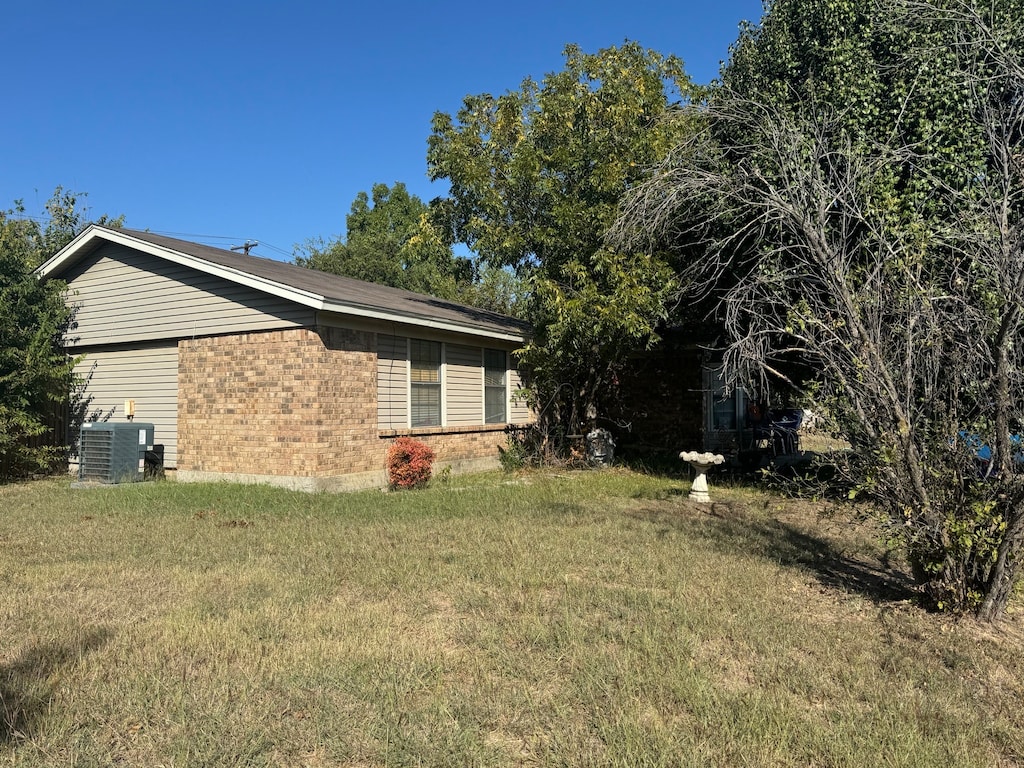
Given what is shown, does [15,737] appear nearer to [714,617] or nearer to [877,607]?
[714,617]

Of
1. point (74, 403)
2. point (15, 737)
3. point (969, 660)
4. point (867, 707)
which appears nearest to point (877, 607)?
point (969, 660)

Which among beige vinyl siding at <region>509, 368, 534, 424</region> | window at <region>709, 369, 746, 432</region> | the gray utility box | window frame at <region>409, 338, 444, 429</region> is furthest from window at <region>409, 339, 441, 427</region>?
window at <region>709, 369, 746, 432</region>

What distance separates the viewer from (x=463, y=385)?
42.2 feet

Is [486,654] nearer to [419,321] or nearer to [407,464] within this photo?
[407,464]

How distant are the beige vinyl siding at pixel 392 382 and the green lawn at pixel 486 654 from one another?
412cm

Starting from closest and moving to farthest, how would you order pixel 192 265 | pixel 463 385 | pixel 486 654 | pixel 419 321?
1. pixel 486 654
2. pixel 192 265
3. pixel 419 321
4. pixel 463 385

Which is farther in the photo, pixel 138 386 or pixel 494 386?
pixel 494 386

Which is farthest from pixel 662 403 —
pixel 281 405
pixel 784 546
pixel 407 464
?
pixel 784 546

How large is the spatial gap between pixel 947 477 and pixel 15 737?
507cm

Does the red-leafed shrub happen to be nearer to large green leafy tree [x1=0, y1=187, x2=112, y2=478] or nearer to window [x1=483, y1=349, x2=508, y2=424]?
window [x1=483, y1=349, x2=508, y2=424]

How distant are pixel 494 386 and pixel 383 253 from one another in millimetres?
23236

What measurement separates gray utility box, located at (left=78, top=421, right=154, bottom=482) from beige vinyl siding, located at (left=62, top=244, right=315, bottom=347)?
1.61m

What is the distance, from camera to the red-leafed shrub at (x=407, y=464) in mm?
10617

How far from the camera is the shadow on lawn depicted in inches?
207
